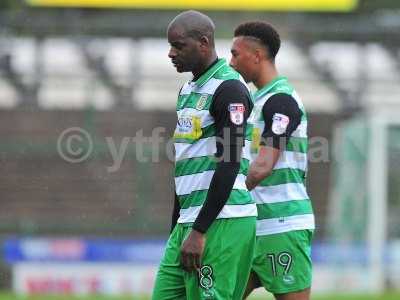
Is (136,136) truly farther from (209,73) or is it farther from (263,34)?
(209,73)

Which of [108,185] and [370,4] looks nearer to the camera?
Result: [108,185]

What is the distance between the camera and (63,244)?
16.0m

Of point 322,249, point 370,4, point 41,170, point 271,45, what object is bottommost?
point 322,249

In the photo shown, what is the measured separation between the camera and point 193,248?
5422 mm

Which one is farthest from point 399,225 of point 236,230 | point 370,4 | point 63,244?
point 236,230

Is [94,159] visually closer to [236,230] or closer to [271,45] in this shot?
[271,45]

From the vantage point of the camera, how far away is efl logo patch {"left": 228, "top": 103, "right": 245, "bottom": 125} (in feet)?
17.7

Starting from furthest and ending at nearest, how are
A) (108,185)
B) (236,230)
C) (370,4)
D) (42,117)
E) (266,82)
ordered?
(370,4), (42,117), (108,185), (266,82), (236,230)

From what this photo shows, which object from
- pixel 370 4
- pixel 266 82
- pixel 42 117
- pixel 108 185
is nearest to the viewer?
pixel 266 82

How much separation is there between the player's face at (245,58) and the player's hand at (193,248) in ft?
5.75

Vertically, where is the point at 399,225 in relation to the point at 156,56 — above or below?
below

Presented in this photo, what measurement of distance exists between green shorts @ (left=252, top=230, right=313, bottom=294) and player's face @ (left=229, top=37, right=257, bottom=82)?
1.02 metres

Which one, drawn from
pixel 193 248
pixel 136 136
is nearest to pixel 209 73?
pixel 193 248

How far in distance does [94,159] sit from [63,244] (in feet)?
6.37
